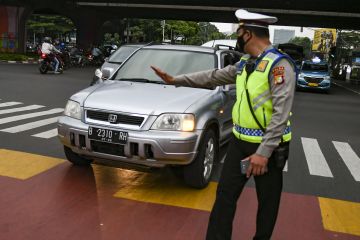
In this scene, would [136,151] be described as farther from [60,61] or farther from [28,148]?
[60,61]

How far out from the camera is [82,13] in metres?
39.2

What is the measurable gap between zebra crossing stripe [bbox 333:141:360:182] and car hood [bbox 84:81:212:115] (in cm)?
265

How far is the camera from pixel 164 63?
242 inches

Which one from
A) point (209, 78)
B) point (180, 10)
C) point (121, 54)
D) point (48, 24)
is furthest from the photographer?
point (48, 24)

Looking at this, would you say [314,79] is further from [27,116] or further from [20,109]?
[27,116]

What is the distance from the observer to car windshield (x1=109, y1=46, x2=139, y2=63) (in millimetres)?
12789

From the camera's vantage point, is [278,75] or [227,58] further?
[227,58]

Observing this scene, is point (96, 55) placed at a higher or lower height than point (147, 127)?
lower

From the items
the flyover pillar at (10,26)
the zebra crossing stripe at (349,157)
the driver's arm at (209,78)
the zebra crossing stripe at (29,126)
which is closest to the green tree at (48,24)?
the flyover pillar at (10,26)

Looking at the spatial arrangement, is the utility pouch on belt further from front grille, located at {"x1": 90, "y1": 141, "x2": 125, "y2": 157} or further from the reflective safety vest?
front grille, located at {"x1": 90, "y1": 141, "x2": 125, "y2": 157}

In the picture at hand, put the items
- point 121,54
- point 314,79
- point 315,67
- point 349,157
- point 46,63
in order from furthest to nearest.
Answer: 1. point 315,67
2. point 314,79
3. point 46,63
4. point 121,54
5. point 349,157

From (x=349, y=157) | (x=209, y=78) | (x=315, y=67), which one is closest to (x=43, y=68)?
(x=315, y=67)

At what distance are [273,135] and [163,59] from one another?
11.7 ft

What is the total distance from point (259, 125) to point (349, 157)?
514cm
